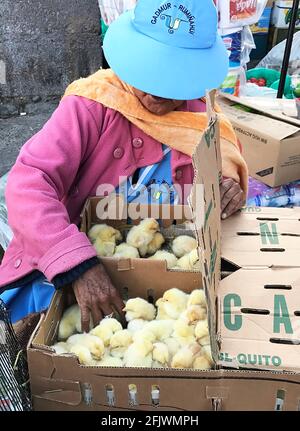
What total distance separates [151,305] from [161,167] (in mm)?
604

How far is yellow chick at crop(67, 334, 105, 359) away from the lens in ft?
3.81

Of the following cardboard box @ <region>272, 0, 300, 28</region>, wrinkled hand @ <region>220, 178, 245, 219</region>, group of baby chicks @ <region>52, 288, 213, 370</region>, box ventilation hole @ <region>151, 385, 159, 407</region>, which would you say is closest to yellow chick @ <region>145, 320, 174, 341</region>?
group of baby chicks @ <region>52, 288, 213, 370</region>

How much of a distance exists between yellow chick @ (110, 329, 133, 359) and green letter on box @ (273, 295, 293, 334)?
14.2 inches

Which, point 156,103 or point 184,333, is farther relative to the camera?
point 156,103

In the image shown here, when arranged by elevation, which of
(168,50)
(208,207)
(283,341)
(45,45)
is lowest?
(283,341)

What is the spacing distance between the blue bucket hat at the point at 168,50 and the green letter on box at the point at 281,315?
2.22 ft

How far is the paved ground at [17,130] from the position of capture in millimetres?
3918

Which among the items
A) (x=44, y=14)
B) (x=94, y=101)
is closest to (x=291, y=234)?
(x=94, y=101)

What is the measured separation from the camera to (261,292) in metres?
1.26

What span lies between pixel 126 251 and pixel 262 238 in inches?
16.6

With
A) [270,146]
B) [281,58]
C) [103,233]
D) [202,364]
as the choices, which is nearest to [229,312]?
[202,364]

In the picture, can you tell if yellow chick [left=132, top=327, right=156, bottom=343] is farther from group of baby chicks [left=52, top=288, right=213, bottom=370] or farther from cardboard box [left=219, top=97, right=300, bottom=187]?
cardboard box [left=219, top=97, right=300, bottom=187]

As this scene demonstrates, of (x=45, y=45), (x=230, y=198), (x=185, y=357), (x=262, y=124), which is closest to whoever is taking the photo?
(x=185, y=357)

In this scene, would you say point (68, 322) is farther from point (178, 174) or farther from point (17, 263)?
point (178, 174)
